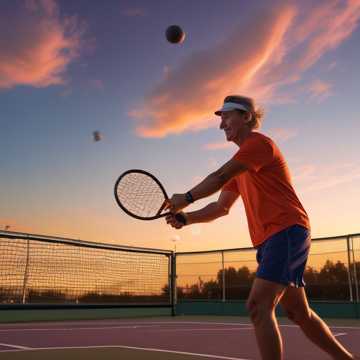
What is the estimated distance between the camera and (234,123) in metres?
3.85

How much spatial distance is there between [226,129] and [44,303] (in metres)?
9.19

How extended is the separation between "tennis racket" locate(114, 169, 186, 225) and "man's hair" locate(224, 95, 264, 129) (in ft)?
3.99

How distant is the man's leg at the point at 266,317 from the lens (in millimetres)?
3138

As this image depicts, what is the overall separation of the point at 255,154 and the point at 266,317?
3.62ft

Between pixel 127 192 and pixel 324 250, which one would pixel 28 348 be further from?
pixel 324 250

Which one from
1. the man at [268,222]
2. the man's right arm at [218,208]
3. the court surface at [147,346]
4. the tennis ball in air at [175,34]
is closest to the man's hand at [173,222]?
the man's right arm at [218,208]

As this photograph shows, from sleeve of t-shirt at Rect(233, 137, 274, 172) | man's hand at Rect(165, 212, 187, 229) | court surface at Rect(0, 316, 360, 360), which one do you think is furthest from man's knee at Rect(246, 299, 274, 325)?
court surface at Rect(0, 316, 360, 360)

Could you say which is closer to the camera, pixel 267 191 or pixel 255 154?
pixel 255 154

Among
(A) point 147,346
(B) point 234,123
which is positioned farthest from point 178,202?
(A) point 147,346

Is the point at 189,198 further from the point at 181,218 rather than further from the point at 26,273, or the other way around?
the point at 26,273

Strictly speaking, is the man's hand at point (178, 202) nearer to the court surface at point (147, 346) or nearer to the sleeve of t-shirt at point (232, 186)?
the sleeve of t-shirt at point (232, 186)

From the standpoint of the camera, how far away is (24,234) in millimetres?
11352

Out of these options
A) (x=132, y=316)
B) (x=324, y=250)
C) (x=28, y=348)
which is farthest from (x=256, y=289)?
(x=132, y=316)

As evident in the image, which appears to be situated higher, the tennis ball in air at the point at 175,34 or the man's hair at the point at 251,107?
the tennis ball in air at the point at 175,34
